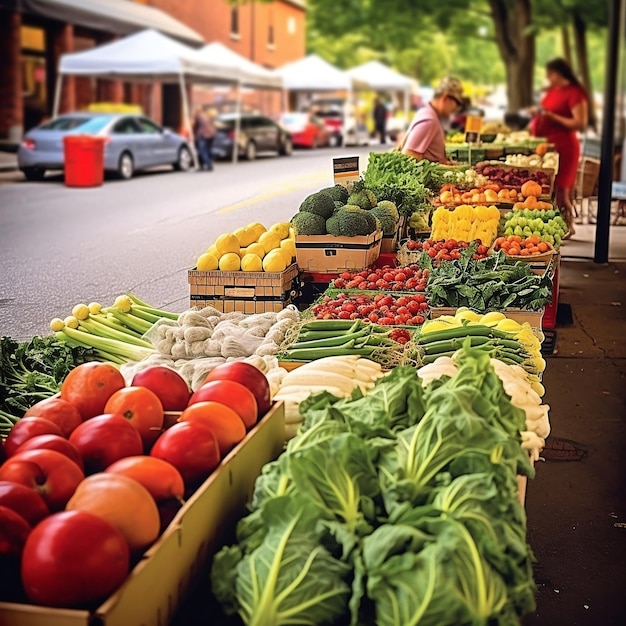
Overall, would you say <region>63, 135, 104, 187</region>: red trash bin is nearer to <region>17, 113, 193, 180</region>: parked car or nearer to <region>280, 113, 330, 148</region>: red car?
<region>17, 113, 193, 180</region>: parked car

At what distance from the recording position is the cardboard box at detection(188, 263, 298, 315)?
210 inches

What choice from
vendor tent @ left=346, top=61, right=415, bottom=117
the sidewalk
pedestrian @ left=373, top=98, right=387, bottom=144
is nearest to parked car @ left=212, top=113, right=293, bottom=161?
pedestrian @ left=373, top=98, right=387, bottom=144

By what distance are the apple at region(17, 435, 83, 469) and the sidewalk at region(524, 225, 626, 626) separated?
5.91 feet

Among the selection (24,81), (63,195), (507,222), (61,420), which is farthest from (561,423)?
(24,81)

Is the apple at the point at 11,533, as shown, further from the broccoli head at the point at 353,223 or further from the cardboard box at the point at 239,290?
the broccoli head at the point at 353,223

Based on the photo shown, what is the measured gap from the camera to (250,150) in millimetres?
27766

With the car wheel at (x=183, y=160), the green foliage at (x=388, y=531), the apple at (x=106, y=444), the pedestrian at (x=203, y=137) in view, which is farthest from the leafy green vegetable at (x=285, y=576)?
the car wheel at (x=183, y=160)

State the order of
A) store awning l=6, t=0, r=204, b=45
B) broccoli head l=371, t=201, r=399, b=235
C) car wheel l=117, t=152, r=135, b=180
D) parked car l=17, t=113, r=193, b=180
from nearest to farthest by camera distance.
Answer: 1. broccoli head l=371, t=201, r=399, b=235
2. parked car l=17, t=113, r=193, b=180
3. car wheel l=117, t=152, r=135, b=180
4. store awning l=6, t=0, r=204, b=45

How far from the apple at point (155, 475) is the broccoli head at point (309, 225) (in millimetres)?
3654

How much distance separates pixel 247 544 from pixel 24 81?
28.5m

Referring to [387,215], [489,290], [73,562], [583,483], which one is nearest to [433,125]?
[387,215]

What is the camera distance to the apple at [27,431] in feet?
8.77

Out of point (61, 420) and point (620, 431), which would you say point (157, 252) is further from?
point (61, 420)

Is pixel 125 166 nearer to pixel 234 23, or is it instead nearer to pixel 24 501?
pixel 24 501
